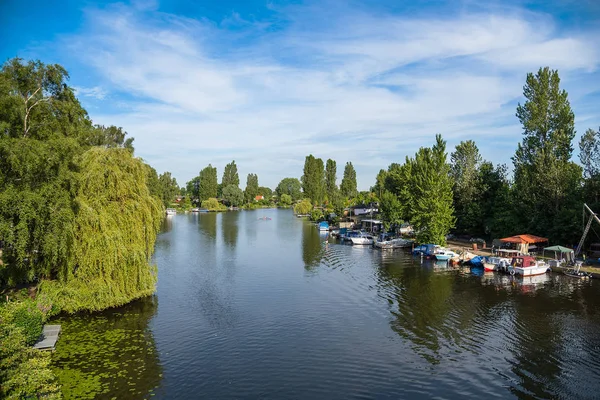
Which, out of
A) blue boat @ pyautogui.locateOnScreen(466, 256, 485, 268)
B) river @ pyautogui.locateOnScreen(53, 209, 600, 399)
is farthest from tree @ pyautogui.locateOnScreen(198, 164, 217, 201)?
blue boat @ pyautogui.locateOnScreen(466, 256, 485, 268)

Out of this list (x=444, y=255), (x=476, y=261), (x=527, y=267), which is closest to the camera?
(x=527, y=267)

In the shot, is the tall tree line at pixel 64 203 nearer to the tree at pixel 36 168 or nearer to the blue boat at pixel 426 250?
the tree at pixel 36 168

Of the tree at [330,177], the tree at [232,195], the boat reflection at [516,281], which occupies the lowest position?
the boat reflection at [516,281]

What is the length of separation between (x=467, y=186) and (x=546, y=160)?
14263 millimetres

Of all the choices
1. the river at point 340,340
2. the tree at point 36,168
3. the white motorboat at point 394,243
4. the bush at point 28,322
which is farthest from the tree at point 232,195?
the bush at point 28,322

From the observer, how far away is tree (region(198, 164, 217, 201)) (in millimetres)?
163875

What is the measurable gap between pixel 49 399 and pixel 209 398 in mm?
5943

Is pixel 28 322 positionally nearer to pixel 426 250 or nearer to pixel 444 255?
pixel 444 255

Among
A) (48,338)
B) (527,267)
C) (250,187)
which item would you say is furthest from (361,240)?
(250,187)

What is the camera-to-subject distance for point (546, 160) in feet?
158

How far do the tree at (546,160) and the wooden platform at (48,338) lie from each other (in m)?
49.2

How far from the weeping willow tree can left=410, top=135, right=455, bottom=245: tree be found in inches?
1505

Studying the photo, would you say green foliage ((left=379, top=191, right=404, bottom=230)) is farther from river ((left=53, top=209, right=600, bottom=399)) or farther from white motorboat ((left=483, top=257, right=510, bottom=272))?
river ((left=53, top=209, right=600, bottom=399))

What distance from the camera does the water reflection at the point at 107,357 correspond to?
16.7 m
